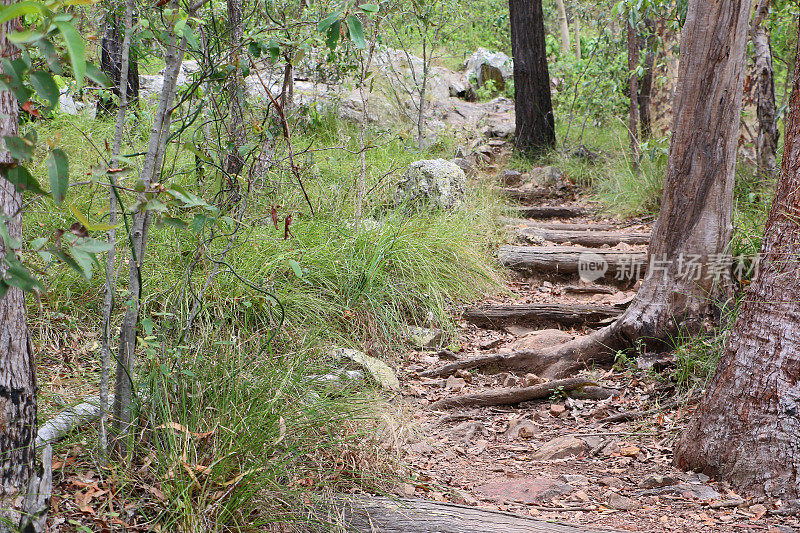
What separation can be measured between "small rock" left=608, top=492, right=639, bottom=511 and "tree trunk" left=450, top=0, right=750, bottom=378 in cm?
136

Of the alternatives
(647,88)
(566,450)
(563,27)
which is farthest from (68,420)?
(563,27)

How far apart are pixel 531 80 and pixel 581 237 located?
3435 mm

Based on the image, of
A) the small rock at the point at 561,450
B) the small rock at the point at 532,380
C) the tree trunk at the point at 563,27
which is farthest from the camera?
the tree trunk at the point at 563,27

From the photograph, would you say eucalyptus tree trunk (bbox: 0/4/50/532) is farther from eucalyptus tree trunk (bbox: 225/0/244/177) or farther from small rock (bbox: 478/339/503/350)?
small rock (bbox: 478/339/503/350)

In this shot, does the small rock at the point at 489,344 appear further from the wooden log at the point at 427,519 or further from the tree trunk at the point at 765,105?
the tree trunk at the point at 765,105

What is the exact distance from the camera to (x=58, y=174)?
1.12 metres

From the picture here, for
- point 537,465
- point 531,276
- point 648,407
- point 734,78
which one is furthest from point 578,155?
point 537,465

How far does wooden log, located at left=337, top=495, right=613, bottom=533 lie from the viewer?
2.14m

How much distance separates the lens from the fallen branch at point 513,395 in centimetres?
365

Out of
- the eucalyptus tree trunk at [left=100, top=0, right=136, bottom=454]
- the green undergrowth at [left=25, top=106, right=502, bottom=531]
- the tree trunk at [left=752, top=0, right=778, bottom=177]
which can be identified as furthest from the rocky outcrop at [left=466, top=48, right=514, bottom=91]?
the eucalyptus tree trunk at [left=100, top=0, right=136, bottom=454]

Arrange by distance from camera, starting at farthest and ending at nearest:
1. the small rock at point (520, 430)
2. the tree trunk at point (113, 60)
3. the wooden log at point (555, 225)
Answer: the wooden log at point (555, 225), the small rock at point (520, 430), the tree trunk at point (113, 60)

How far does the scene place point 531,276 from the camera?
5.44 metres

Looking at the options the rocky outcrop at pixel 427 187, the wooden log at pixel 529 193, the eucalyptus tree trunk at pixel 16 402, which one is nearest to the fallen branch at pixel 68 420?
the eucalyptus tree trunk at pixel 16 402

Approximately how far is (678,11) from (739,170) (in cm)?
151
